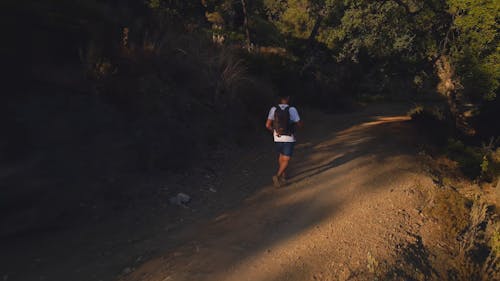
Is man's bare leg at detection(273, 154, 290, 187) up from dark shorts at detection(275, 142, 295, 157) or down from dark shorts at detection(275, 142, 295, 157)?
down

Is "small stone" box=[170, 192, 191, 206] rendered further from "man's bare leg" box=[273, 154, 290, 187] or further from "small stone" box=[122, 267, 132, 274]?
"small stone" box=[122, 267, 132, 274]

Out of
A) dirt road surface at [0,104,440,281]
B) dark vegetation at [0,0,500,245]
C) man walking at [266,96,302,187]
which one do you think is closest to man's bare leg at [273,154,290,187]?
man walking at [266,96,302,187]

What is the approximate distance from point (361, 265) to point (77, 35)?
6.82 metres

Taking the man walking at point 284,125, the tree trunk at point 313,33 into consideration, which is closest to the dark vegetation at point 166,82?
the tree trunk at point 313,33

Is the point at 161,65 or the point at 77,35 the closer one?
the point at 77,35

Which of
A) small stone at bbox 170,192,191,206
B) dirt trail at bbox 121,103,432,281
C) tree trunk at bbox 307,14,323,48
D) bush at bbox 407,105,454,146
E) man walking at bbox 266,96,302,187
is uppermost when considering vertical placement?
tree trunk at bbox 307,14,323,48

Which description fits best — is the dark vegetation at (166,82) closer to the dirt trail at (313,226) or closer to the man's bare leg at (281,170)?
the dirt trail at (313,226)

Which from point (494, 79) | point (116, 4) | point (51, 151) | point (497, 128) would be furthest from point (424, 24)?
point (51, 151)

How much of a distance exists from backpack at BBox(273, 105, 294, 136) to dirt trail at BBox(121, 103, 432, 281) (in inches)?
44.7

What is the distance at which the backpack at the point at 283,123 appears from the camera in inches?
275

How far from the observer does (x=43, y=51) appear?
6.78m

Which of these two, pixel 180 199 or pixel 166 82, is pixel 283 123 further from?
pixel 166 82

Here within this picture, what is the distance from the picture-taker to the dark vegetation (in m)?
6.06

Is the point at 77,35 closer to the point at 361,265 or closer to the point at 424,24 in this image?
the point at 361,265
